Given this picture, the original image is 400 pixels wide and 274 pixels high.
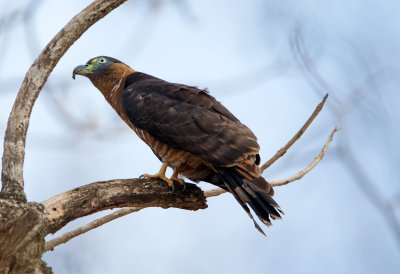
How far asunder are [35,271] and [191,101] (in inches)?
80.5

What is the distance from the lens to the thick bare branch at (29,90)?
127 inches

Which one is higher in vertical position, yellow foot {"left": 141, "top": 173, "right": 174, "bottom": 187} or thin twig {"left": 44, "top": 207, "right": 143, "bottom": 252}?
yellow foot {"left": 141, "top": 173, "right": 174, "bottom": 187}

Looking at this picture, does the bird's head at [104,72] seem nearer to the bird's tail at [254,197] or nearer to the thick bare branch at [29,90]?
the thick bare branch at [29,90]

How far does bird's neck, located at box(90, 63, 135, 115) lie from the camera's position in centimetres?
527

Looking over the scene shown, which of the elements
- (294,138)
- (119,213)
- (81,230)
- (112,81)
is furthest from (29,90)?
(112,81)

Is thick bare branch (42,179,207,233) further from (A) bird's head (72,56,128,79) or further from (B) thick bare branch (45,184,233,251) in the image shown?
(A) bird's head (72,56,128,79)

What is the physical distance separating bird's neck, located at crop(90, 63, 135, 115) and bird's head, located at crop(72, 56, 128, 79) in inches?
0.4

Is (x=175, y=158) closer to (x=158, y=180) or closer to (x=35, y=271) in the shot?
(x=158, y=180)

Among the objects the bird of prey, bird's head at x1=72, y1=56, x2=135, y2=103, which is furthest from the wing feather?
bird's head at x1=72, y1=56, x2=135, y2=103

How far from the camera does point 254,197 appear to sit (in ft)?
13.0

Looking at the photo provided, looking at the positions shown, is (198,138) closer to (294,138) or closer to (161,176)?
(161,176)

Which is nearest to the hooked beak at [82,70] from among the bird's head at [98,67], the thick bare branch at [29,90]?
the bird's head at [98,67]

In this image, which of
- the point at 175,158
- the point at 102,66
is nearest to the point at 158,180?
the point at 175,158

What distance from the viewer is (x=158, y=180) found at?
4172 millimetres
